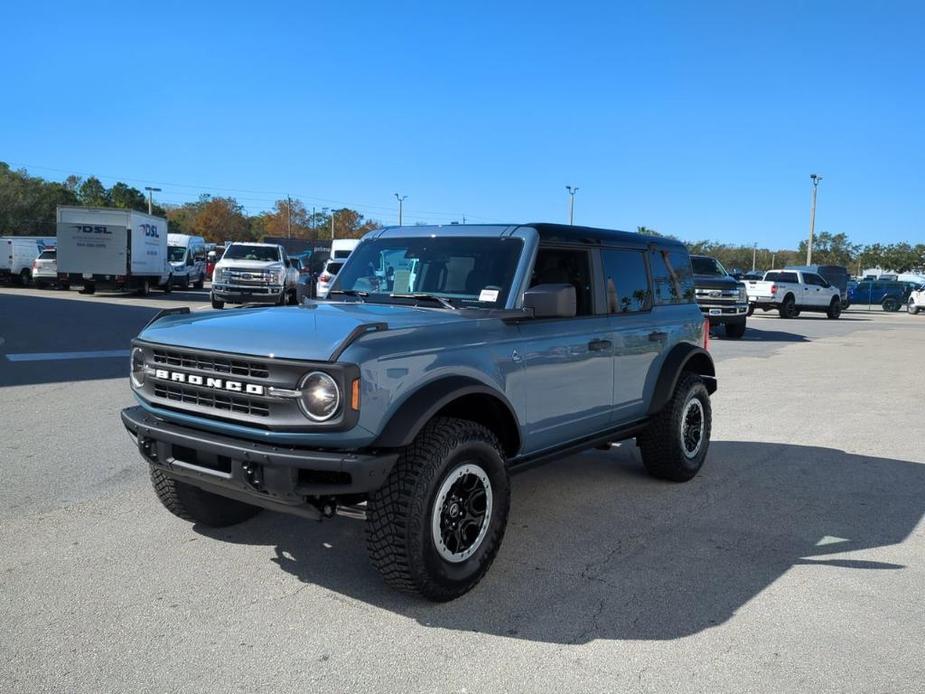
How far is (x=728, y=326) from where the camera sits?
20.2 metres

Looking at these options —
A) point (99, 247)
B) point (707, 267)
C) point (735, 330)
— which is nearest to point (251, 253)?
point (99, 247)

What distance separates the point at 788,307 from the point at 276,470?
1210 inches

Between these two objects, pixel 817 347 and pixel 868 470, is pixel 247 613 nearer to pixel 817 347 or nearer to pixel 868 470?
pixel 868 470

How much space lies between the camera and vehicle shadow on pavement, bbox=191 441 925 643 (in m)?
3.74

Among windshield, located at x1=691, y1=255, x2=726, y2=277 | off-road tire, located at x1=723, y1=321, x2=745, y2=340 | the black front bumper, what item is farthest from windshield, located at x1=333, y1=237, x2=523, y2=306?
windshield, located at x1=691, y1=255, x2=726, y2=277

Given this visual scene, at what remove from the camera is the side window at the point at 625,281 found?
535 centimetres

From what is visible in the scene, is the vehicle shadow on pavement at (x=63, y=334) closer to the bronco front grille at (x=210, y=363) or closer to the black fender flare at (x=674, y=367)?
the bronco front grille at (x=210, y=363)

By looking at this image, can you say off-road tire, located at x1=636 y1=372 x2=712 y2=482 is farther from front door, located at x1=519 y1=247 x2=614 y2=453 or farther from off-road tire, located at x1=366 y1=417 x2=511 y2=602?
off-road tire, located at x1=366 y1=417 x2=511 y2=602

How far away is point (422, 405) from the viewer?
3.62m

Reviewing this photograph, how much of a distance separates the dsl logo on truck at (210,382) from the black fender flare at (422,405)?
0.62 metres

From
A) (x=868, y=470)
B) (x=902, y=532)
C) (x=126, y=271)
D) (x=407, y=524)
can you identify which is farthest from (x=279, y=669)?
(x=126, y=271)

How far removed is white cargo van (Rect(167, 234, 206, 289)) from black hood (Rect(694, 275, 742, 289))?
22433 mm

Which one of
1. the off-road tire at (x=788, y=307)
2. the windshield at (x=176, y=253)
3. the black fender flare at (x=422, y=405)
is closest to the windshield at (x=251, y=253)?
the windshield at (x=176, y=253)

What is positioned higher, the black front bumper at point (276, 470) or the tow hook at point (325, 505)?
the black front bumper at point (276, 470)
